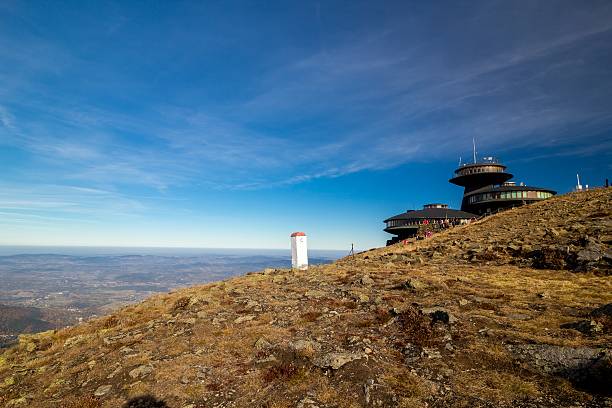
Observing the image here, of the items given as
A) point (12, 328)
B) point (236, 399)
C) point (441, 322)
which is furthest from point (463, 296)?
point (12, 328)

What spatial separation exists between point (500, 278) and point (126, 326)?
24774mm

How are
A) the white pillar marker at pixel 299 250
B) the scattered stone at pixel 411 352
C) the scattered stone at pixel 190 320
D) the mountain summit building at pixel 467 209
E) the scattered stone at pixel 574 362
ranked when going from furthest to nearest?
the mountain summit building at pixel 467 209 → the white pillar marker at pixel 299 250 → the scattered stone at pixel 190 320 → the scattered stone at pixel 411 352 → the scattered stone at pixel 574 362

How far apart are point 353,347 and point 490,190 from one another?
70.2 metres

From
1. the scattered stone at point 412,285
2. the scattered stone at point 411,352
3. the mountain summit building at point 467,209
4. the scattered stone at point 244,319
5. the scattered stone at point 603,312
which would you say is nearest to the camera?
the scattered stone at point 411,352

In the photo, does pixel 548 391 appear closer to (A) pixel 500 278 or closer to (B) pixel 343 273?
(A) pixel 500 278

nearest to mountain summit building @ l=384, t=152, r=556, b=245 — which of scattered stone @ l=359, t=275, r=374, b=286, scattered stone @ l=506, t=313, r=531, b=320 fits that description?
scattered stone @ l=359, t=275, r=374, b=286

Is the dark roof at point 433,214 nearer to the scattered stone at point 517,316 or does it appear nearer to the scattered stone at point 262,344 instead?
the scattered stone at point 517,316

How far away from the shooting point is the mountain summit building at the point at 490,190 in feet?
217

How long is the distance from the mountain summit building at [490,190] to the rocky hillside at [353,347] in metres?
46.3

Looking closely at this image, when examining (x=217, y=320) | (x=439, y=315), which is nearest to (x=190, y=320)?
(x=217, y=320)

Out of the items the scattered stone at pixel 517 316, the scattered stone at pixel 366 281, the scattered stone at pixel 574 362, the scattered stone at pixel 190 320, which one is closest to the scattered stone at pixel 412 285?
the scattered stone at pixel 366 281

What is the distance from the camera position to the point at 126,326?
1878 centimetres

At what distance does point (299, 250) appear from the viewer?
119 ft

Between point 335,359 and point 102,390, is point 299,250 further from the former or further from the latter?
point 102,390
